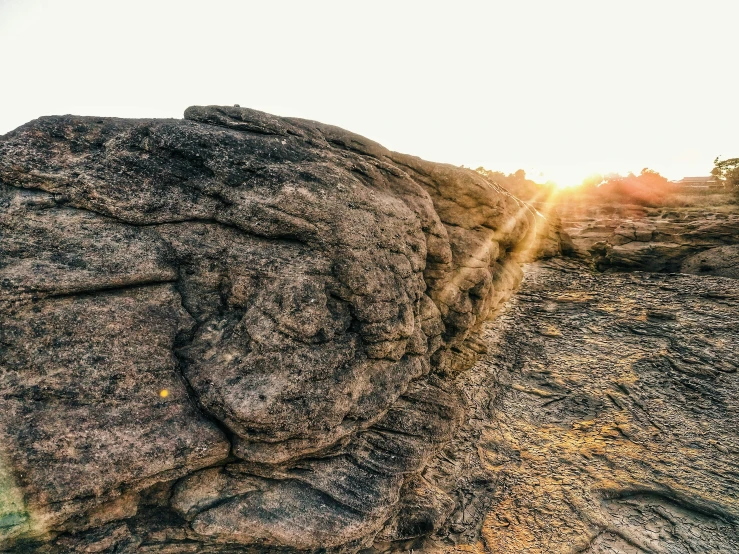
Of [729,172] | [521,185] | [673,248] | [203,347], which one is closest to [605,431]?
[673,248]

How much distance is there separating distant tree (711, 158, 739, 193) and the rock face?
49008 millimetres

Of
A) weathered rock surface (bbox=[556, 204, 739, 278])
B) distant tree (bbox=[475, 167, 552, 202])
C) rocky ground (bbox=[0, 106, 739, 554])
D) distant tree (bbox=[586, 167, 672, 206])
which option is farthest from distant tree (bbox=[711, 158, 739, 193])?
rocky ground (bbox=[0, 106, 739, 554])

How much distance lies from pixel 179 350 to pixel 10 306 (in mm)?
3301

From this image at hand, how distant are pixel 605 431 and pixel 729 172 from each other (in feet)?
156

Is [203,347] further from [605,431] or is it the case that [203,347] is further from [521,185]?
[521,185]

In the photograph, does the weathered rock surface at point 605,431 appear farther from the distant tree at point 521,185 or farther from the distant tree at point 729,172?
the distant tree at point 521,185

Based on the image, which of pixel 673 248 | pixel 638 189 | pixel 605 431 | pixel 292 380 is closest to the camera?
pixel 292 380

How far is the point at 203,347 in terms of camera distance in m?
9.27

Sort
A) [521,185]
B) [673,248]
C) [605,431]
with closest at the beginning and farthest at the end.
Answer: [605,431] < [673,248] < [521,185]

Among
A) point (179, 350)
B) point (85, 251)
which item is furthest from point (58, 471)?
point (85, 251)

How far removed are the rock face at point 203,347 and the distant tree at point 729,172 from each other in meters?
49.0

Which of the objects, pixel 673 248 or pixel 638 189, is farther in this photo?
pixel 638 189

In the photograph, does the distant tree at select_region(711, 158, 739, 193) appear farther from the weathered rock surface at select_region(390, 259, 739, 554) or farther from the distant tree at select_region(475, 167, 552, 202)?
the weathered rock surface at select_region(390, 259, 739, 554)

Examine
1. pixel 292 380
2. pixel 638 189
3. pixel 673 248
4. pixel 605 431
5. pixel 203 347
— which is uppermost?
pixel 638 189
